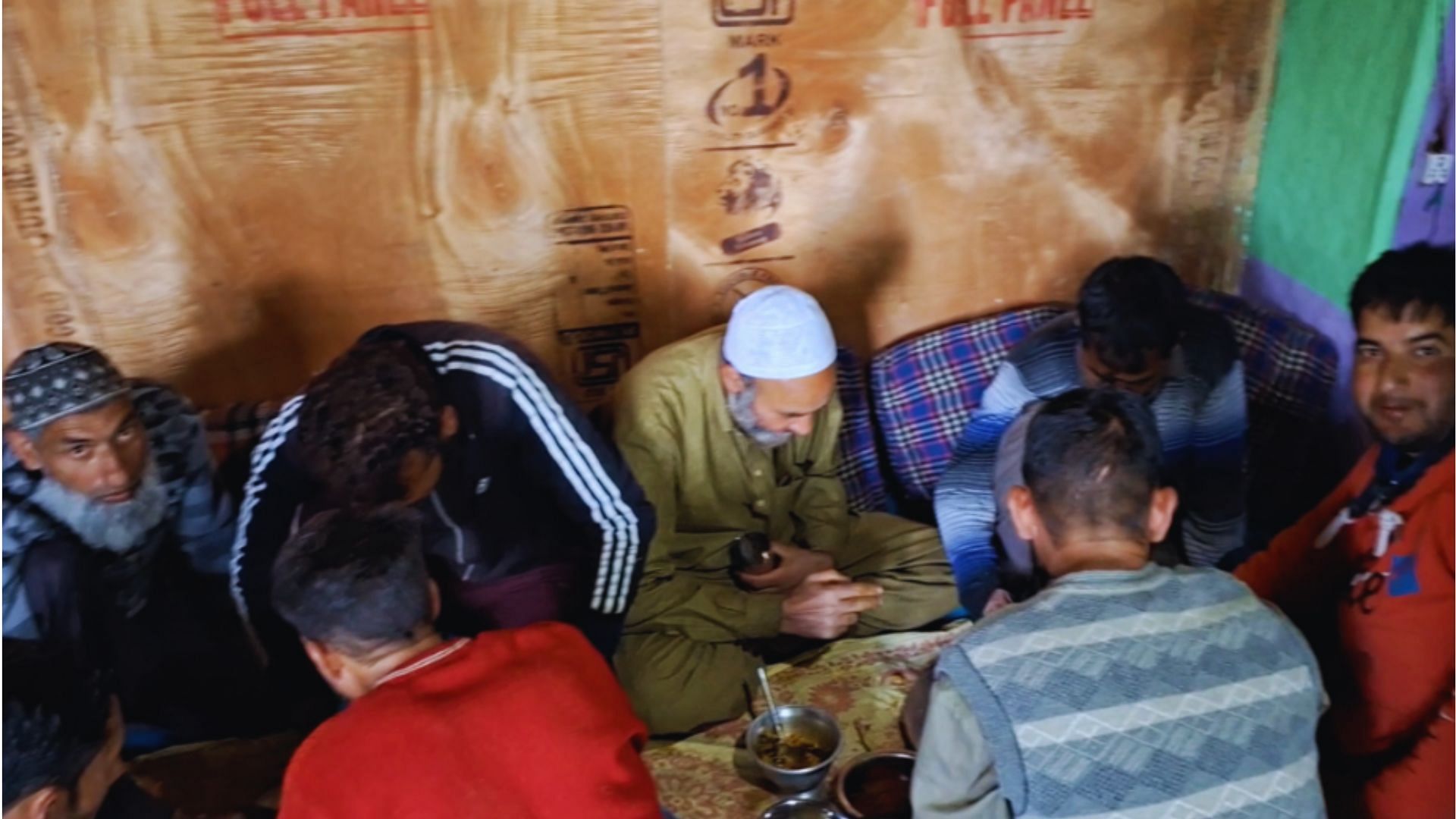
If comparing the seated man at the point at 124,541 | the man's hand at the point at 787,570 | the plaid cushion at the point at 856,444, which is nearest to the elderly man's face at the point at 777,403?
the man's hand at the point at 787,570

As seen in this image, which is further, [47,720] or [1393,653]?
[1393,653]

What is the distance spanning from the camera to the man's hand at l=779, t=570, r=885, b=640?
7.10ft

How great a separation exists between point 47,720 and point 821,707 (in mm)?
1256

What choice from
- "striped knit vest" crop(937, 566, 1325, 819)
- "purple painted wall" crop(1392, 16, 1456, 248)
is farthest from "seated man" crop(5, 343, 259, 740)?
"purple painted wall" crop(1392, 16, 1456, 248)

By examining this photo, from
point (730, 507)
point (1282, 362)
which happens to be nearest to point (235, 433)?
point (730, 507)

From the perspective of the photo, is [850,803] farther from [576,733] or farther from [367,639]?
[367,639]

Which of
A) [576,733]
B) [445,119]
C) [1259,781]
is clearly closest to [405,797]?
[576,733]

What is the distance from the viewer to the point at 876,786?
5.93 feet

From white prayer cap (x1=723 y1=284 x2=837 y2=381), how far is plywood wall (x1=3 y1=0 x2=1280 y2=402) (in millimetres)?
546

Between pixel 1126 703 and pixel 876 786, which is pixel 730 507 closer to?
pixel 876 786

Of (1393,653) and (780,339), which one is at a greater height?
(780,339)

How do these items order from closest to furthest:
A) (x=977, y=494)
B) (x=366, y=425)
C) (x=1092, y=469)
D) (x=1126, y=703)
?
1. (x=1126, y=703)
2. (x=1092, y=469)
3. (x=366, y=425)
4. (x=977, y=494)

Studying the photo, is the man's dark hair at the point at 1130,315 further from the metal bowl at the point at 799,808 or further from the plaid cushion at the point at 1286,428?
the metal bowl at the point at 799,808

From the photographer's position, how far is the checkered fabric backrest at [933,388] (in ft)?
8.46
